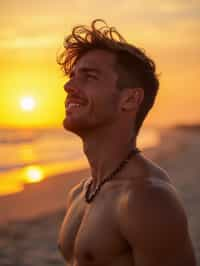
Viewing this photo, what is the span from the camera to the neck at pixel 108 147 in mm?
2846

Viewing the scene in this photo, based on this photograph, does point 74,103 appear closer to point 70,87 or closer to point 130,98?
point 70,87

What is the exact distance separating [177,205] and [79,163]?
19.9 m

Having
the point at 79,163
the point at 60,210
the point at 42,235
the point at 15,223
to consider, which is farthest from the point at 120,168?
the point at 79,163

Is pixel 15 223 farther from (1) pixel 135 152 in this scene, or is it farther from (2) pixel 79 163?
(2) pixel 79 163

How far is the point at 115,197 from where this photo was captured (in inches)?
106

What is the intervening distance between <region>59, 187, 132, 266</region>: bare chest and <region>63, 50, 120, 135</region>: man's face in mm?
410

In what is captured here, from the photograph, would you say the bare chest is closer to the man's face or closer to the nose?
the man's face

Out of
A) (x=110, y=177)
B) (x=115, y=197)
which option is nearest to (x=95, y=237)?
(x=115, y=197)

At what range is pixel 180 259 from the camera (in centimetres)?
256

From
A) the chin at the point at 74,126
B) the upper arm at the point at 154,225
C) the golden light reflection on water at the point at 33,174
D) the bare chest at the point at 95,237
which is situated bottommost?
the golden light reflection on water at the point at 33,174

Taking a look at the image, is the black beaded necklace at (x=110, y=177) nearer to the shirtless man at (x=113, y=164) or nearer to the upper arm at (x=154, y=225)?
the shirtless man at (x=113, y=164)

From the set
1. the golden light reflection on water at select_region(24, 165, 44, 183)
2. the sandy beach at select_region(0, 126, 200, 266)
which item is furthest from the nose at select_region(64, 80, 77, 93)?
the golden light reflection on water at select_region(24, 165, 44, 183)

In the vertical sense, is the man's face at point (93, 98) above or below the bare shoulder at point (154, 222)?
above

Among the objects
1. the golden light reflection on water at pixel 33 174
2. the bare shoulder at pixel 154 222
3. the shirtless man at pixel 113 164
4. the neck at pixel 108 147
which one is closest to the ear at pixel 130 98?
the shirtless man at pixel 113 164
